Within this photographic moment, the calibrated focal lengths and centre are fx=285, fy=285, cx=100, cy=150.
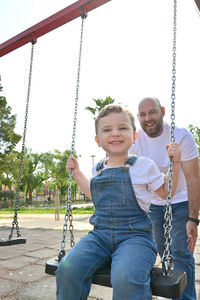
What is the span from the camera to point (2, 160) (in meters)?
22.0

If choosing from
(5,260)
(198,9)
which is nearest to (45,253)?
(5,260)

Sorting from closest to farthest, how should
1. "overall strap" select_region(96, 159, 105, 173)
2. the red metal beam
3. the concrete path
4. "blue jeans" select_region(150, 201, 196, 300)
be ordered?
"overall strap" select_region(96, 159, 105, 173), "blue jeans" select_region(150, 201, 196, 300), the concrete path, the red metal beam

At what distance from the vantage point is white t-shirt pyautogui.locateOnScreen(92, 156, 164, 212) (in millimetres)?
1468

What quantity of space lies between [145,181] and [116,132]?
0.98ft

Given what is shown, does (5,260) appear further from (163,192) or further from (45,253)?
(163,192)

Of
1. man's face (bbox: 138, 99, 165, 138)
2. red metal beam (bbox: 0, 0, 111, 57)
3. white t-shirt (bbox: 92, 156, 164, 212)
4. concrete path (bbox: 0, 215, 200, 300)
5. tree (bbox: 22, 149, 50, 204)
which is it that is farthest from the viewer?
tree (bbox: 22, 149, 50, 204)

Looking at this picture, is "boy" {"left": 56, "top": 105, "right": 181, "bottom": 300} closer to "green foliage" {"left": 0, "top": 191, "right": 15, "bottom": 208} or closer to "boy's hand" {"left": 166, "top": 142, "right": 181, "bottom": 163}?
"boy's hand" {"left": 166, "top": 142, "right": 181, "bottom": 163}

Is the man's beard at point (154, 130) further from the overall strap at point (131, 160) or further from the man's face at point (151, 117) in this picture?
the overall strap at point (131, 160)

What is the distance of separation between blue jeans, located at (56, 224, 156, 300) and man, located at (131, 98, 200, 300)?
20.0 inches

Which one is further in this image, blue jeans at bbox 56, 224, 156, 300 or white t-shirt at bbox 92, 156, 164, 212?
white t-shirt at bbox 92, 156, 164, 212

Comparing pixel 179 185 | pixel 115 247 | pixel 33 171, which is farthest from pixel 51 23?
pixel 33 171

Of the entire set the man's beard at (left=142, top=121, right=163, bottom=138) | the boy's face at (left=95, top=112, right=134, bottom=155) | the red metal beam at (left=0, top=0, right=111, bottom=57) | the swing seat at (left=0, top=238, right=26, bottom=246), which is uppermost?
the red metal beam at (left=0, top=0, right=111, bottom=57)

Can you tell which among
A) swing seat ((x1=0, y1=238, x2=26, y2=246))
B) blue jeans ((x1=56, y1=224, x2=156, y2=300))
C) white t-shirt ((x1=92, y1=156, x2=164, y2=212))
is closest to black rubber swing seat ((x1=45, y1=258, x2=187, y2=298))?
blue jeans ((x1=56, y1=224, x2=156, y2=300))

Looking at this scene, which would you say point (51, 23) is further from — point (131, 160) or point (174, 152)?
point (174, 152)
